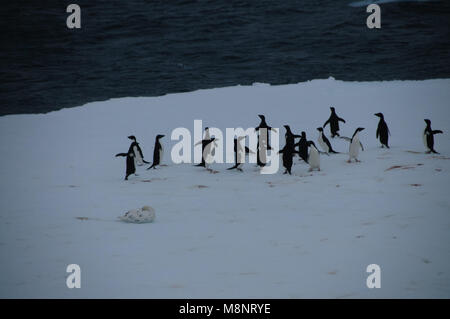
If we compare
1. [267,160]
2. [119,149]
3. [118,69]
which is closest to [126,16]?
[118,69]

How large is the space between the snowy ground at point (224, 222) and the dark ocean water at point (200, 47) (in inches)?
368

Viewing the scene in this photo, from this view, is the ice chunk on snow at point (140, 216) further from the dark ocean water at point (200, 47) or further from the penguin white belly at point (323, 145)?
the dark ocean water at point (200, 47)

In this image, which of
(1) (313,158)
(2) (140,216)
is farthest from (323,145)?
→ (2) (140,216)

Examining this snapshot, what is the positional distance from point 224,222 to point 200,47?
64.7 feet

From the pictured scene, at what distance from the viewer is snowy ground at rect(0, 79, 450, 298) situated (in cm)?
540

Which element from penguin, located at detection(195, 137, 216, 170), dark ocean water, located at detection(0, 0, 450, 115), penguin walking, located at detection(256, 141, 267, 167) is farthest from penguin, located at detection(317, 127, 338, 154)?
dark ocean water, located at detection(0, 0, 450, 115)

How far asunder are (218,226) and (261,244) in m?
0.82

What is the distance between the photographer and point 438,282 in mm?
5230

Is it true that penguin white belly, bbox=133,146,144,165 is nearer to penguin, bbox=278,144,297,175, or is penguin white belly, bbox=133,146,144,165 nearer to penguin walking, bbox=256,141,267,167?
penguin walking, bbox=256,141,267,167

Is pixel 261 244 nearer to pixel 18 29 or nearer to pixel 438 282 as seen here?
pixel 438 282

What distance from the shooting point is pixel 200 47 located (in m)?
26.0

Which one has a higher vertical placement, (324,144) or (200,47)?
(200,47)

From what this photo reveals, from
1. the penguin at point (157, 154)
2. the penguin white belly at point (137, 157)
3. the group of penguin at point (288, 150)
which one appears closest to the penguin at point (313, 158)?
the group of penguin at point (288, 150)

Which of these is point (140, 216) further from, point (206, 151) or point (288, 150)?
point (288, 150)
